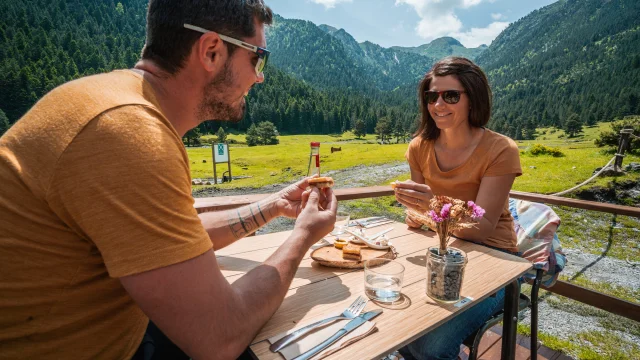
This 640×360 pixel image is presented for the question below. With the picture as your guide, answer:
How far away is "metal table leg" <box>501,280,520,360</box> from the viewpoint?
1626mm

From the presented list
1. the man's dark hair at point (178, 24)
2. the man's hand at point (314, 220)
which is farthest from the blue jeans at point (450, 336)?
the man's dark hair at point (178, 24)

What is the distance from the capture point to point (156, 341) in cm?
145

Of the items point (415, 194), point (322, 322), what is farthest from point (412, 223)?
point (322, 322)

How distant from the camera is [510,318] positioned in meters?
1.66

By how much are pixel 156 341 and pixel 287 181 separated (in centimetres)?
2783

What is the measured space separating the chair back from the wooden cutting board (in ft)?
3.39

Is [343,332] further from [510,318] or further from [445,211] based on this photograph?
[510,318]

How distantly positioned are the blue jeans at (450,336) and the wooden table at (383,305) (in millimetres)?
128

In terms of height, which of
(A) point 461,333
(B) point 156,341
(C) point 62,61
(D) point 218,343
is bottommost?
(A) point 461,333

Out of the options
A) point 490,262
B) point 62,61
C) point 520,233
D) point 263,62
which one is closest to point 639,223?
point 520,233

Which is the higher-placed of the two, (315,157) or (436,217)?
(315,157)

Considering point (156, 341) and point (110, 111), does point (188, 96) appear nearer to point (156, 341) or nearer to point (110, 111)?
point (110, 111)

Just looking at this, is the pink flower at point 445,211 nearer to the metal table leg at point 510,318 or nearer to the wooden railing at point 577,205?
the metal table leg at point 510,318

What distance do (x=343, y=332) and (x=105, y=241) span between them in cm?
74
